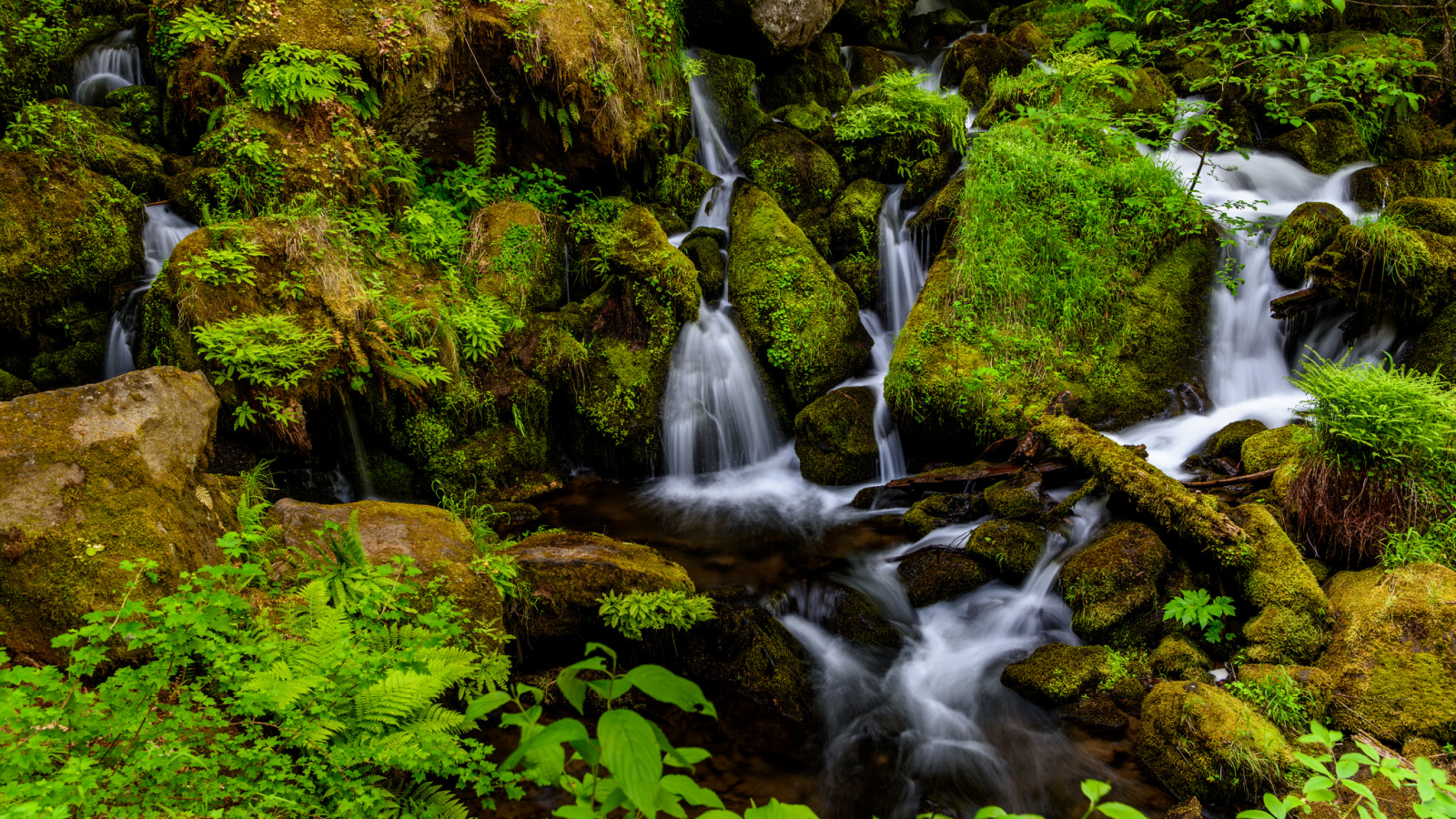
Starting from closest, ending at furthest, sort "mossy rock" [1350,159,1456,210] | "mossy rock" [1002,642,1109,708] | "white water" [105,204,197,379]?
1. "mossy rock" [1002,642,1109,708]
2. "white water" [105,204,197,379]
3. "mossy rock" [1350,159,1456,210]

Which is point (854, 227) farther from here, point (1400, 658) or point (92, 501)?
point (92, 501)

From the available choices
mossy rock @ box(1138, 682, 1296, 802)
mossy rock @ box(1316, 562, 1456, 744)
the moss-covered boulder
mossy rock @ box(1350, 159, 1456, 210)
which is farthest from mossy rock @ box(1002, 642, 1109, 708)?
mossy rock @ box(1350, 159, 1456, 210)

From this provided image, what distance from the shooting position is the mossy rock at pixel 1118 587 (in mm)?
4898

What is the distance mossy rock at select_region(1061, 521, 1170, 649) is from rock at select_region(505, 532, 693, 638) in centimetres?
282

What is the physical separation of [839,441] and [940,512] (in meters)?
1.45

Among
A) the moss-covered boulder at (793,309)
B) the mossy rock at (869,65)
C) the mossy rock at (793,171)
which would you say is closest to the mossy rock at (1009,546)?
the moss-covered boulder at (793,309)

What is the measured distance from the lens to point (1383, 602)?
171 inches

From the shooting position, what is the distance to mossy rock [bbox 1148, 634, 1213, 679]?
14.8ft

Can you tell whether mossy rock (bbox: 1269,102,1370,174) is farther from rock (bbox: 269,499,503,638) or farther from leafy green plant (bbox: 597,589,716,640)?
rock (bbox: 269,499,503,638)

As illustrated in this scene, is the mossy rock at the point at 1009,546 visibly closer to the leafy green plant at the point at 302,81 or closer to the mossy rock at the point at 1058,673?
the mossy rock at the point at 1058,673

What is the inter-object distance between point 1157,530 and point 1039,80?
7431 mm

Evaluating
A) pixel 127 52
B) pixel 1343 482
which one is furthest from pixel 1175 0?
pixel 127 52

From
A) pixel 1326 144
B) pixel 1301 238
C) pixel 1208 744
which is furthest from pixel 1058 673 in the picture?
pixel 1326 144

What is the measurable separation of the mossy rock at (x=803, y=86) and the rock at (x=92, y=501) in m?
10.6
